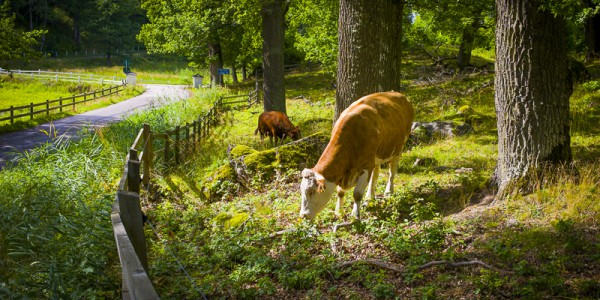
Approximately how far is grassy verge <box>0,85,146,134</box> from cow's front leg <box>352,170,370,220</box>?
19396mm

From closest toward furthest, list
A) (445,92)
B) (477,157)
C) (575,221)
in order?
(575,221) → (477,157) → (445,92)

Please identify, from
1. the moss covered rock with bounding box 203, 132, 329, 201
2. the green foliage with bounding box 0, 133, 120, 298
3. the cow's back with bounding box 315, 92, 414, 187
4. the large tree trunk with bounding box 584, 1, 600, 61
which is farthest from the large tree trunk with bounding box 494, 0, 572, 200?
the large tree trunk with bounding box 584, 1, 600, 61

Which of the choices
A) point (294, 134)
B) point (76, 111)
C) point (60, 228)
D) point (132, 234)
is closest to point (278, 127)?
point (294, 134)

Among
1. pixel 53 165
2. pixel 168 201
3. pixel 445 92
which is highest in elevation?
pixel 445 92

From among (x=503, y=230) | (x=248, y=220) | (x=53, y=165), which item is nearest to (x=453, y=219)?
(x=503, y=230)

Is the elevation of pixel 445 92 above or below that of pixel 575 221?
above

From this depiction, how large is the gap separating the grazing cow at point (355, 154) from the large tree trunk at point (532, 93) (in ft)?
5.74

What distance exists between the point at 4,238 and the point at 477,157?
8005 millimetres

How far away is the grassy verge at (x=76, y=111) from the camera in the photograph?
2188cm

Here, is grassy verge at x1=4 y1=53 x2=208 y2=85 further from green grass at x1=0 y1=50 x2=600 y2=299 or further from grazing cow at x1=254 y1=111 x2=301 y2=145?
green grass at x1=0 y1=50 x2=600 y2=299

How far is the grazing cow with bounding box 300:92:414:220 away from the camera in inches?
250

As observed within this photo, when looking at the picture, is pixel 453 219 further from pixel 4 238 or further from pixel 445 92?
pixel 445 92

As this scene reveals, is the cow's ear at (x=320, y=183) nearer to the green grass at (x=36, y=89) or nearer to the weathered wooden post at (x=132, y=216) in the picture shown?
the weathered wooden post at (x=132, y=216)

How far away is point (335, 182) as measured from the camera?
258 inches
